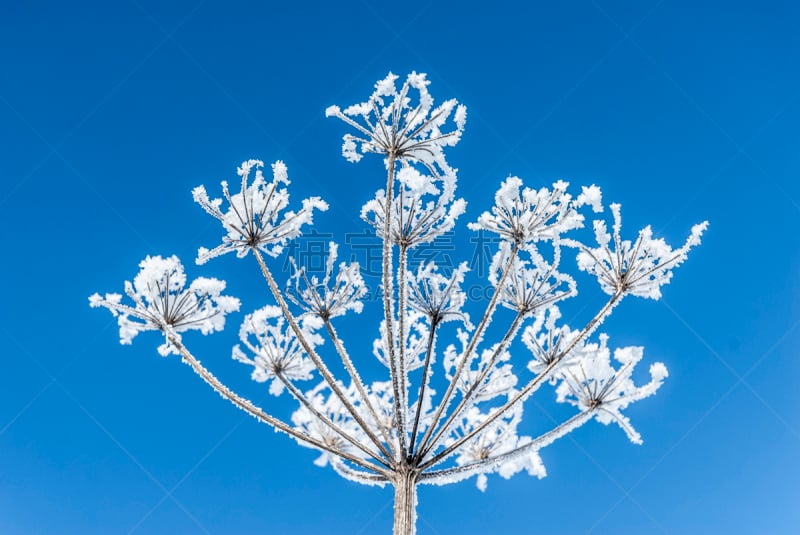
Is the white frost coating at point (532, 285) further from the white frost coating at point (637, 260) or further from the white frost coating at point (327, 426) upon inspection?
the white frost coating at point (327, 426)

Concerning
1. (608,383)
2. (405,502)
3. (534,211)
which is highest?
(534,211)

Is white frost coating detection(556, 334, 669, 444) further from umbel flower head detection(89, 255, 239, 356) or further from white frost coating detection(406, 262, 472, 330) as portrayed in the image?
umbel flower head detection(89, 255, 239, 356)

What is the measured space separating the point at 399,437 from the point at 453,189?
2778 mm

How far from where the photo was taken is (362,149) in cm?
644

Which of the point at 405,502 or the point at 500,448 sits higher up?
the point at 500,448

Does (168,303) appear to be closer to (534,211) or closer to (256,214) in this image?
(256,214)

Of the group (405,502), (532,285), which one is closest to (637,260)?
(532,285)

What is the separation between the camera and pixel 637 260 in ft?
20.5

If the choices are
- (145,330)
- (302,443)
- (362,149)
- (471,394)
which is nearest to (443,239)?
(362,149)

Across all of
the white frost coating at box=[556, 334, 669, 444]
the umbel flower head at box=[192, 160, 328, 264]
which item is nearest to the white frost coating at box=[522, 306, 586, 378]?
the white frost coating at box=[556, 334, 669, 444]

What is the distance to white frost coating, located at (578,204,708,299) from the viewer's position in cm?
618

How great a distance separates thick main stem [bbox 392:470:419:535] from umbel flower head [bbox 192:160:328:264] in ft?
9.56

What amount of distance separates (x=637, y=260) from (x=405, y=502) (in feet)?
12.3

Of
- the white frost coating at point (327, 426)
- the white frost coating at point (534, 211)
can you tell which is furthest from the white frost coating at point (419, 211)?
the white frost coating at point (327, 426)
